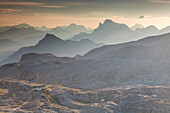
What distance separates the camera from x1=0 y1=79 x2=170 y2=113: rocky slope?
140 ft

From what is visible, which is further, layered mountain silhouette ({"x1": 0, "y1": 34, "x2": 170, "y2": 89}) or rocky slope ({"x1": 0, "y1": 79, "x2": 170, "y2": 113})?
layered mountain silhouette ({"x1": 0, "y1": 34, "x2": 170, "y2": 89})

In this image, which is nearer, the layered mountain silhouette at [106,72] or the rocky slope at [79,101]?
the rocky slope at [79,101]

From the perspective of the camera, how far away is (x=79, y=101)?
5200cm

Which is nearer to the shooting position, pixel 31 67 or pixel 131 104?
pixel 131 104

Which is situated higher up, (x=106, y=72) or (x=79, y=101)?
(x=106, y=72)

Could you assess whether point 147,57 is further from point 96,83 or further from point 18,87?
point 18,87

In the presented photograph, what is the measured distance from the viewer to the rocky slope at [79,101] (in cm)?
4256

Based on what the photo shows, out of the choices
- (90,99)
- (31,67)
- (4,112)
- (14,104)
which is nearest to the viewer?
(4,112)

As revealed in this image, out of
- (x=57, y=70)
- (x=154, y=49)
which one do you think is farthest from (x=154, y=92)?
(x=154, y=49)

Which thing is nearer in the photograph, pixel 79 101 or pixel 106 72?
pixel 79 101

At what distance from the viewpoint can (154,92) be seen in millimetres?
56750

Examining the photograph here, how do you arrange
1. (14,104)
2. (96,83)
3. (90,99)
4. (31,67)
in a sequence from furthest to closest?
1. (31,67)
2. (96,83)
3. (90,99)
4. (14,104)

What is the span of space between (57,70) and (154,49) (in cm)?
8205

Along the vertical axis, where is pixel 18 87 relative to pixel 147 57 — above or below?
below
